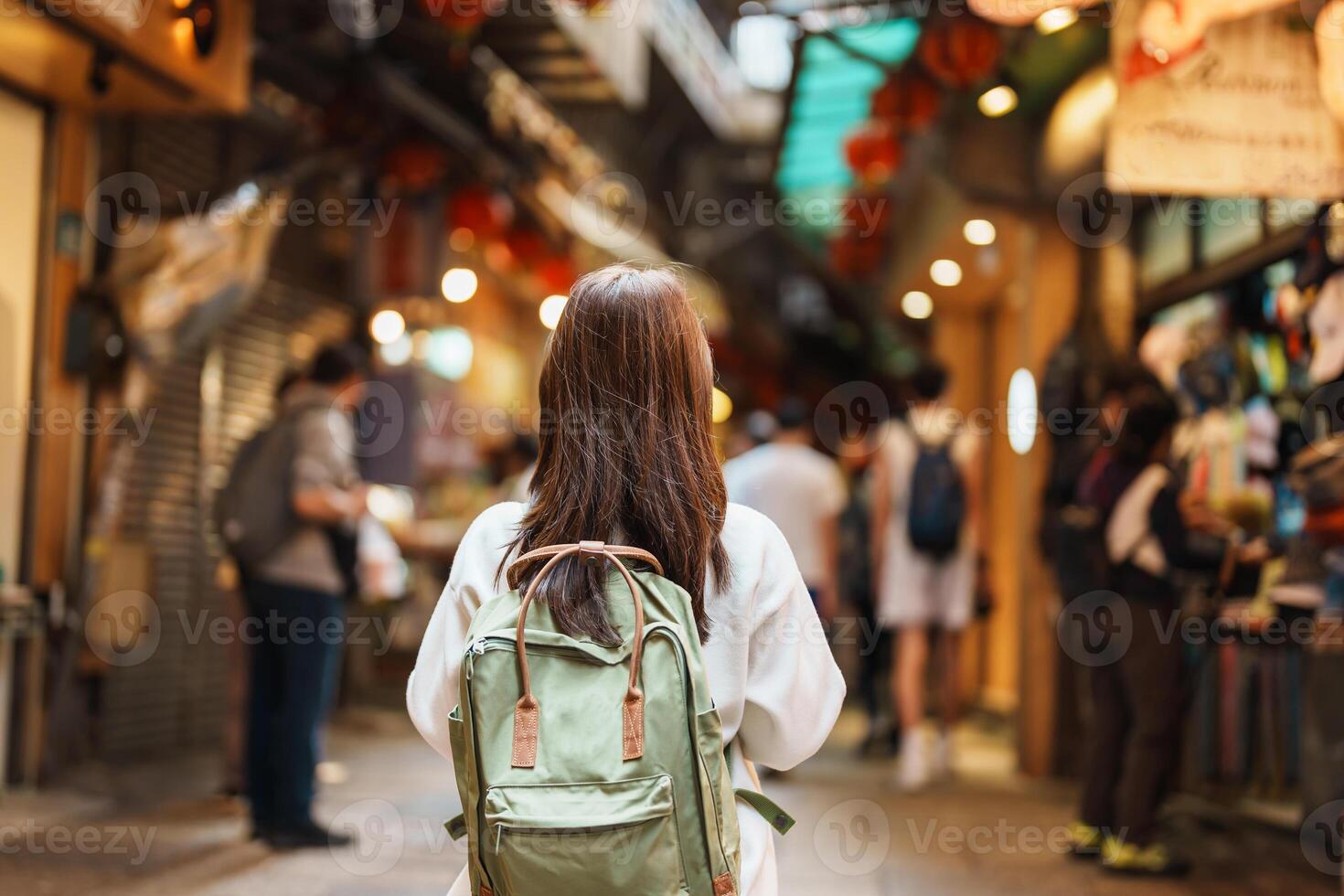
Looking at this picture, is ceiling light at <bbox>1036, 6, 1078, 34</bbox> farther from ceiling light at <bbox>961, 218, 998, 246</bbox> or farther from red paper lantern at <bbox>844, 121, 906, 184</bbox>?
ceiling light at <bbox>961, 218, 998, 246</bbox>

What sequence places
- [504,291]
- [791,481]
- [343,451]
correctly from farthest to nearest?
1. [504,291]
2. [791,481]
3. [343,451]

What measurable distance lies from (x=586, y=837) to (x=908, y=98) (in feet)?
21.5

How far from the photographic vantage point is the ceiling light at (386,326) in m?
9.90

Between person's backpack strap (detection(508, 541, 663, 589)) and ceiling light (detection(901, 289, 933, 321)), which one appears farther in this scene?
ceiling light (detection(901, 289, 933, 321))

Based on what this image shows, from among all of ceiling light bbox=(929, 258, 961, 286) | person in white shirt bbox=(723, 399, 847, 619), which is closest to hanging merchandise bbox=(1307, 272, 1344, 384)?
person in white shirt bbox=(723, 399, 847, 619)

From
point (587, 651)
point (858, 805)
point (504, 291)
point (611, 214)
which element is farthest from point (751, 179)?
point (587, 651)

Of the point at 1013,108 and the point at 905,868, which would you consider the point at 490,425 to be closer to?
the point at 1013,108

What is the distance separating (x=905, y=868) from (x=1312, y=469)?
2.27 metres

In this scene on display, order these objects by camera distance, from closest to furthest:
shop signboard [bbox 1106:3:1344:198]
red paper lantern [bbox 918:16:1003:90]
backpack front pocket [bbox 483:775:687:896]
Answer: backpack front pocket [bbox 483:775:687:896] < shop signboard [bbox 1106:3:1344:198] < red paper lantern [bbox 918:16:1003:90]

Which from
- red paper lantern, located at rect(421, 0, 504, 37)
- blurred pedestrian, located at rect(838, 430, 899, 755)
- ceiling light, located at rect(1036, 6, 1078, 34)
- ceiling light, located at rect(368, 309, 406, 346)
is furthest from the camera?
ceiling light, located at rect(368, 309, 406, 346)

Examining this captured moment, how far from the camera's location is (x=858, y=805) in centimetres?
700

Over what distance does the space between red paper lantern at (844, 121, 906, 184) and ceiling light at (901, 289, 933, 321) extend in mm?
3523

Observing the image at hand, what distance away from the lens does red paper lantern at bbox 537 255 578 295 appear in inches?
428

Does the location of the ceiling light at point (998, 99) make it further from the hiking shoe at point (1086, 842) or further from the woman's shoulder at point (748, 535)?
the woman's shoulder at point (748, 535)
